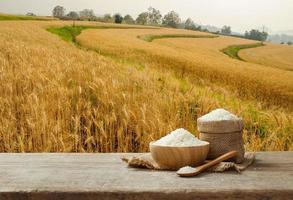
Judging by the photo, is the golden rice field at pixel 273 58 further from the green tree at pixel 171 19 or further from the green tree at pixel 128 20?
the green tree at pixel 171 19

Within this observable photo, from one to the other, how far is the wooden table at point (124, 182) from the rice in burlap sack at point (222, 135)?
13cm

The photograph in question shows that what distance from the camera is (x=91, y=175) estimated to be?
2098mm

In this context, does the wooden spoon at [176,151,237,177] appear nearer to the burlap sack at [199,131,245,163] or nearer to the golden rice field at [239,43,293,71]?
the burlap sack at [199,131,245,163]

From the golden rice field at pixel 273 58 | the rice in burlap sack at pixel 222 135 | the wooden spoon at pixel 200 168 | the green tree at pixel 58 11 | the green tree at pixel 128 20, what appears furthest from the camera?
the green tree at pixel 58 11

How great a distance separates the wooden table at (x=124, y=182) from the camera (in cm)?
187

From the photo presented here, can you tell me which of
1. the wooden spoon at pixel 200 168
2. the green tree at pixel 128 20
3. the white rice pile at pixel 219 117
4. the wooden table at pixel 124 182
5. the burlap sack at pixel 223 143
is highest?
the white rice pile at pixel 219 117

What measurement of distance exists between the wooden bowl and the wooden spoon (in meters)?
0.06

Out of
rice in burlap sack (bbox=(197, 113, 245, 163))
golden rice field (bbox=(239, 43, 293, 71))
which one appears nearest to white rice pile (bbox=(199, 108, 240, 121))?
rice in burlap sack (bbox=(197, 113, 245, 163))

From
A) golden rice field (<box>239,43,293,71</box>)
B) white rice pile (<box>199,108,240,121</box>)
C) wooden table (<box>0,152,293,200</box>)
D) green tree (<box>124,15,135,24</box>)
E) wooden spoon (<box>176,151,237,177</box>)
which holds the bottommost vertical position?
green tree (<box>124,15,135,24</box>)

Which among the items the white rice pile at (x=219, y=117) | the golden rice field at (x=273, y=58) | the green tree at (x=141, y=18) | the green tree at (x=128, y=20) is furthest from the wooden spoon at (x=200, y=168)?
the green tree at (x=141, y=18)

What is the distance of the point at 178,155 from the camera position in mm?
2162

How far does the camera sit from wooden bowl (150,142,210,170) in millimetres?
2154

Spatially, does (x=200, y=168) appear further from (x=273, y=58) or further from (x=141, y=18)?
(x=141, y=18)

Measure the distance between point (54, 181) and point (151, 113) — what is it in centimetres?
262
